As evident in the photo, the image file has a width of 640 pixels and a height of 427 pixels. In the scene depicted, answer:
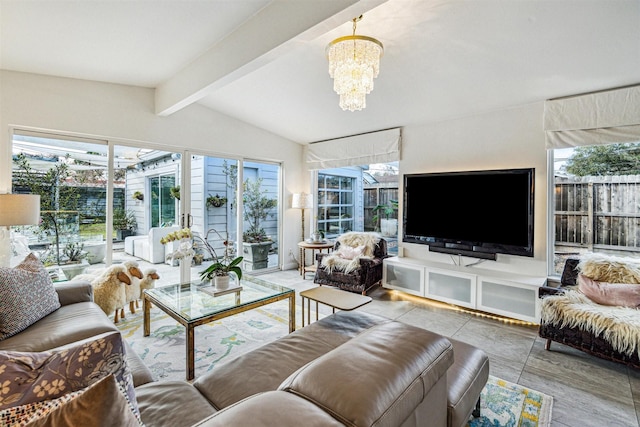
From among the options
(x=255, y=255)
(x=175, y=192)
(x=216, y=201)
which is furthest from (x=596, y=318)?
(x=175, y=192)

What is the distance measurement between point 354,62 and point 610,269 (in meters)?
2.78

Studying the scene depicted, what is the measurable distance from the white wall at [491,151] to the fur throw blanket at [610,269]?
1.90ft

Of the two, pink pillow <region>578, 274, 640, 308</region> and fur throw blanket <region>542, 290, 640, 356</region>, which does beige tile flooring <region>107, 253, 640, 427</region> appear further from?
pink pillow <region>578, 274, 640, 308</region>

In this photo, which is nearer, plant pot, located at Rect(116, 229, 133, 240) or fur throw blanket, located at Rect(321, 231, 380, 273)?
plant pot, located at Rect(116, 229, 133, 240)

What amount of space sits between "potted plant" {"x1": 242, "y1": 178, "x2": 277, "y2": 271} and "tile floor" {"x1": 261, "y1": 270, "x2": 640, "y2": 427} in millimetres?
2301

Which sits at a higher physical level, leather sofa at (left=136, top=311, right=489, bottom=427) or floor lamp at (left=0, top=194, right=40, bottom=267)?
floor lamp at (left=0, top=194, right=40, bottom=267)

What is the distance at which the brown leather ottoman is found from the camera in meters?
1.26

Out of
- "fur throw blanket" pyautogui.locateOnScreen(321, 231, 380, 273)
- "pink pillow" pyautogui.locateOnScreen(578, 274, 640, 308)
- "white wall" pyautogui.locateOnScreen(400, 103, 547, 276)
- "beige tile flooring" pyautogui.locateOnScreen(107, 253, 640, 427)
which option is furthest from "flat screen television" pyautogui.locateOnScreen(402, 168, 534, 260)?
"beige tile flooring" pyautogui.locateOnScreen(107, 253, 640, 427)

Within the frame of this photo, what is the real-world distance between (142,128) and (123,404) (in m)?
3.79

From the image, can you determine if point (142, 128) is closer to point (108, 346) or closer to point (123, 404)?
point (108, 346)

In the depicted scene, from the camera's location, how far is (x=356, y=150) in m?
4.84

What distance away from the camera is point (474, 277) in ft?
11.2

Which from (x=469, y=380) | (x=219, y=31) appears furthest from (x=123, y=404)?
(x=219, y=31)

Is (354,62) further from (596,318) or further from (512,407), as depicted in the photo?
(596,318)
